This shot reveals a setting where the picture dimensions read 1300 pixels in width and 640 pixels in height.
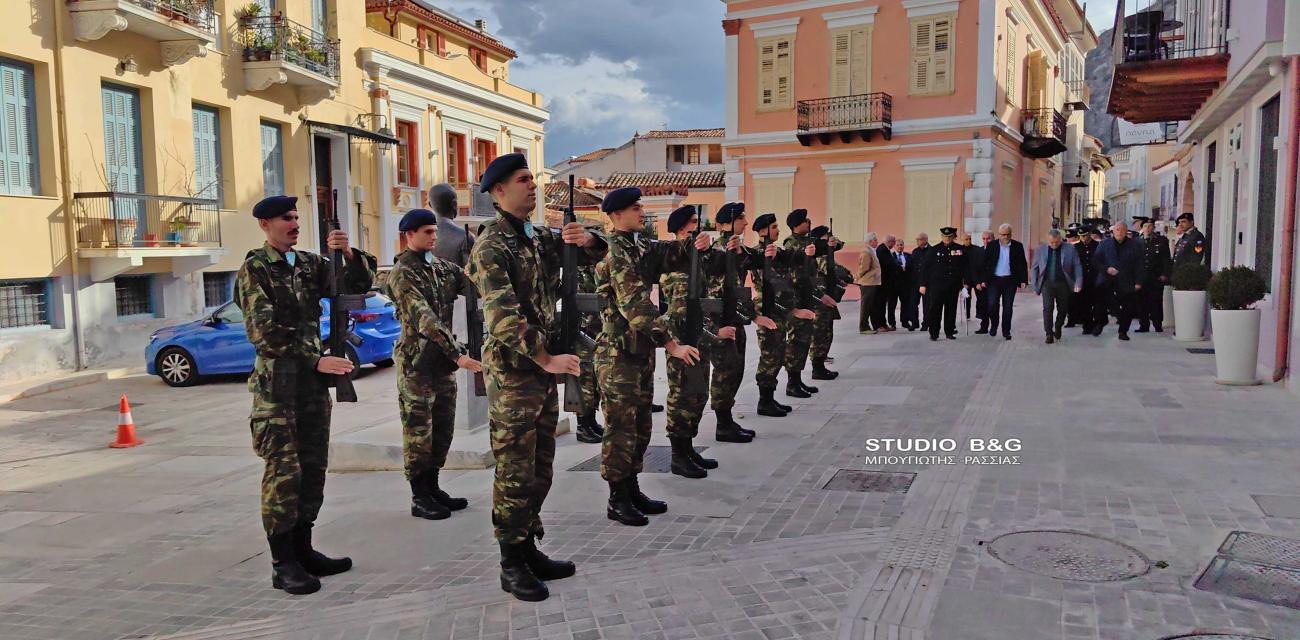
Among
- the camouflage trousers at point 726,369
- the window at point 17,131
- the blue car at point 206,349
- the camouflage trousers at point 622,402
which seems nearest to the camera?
the camouflage trousers at point 622,402

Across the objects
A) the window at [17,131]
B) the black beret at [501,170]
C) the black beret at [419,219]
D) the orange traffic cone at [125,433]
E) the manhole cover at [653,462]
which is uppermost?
the window at [17,131]

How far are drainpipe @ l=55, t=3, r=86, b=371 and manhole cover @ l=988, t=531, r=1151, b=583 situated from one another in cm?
1483

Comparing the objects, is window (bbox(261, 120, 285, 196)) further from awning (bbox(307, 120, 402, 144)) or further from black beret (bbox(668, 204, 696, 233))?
black beret (bbox(668, 204, 696, 233))

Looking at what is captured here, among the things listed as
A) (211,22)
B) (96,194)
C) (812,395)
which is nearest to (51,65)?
(96,194)

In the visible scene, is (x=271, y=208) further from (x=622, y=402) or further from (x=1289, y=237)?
(x=1289, y=237)

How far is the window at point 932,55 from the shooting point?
75.2 feet

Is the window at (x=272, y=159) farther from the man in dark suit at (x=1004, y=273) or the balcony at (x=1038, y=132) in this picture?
the balcony at (x=1038, y=132)

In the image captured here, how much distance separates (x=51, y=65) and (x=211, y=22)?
3.69 m

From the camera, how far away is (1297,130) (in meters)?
9.12

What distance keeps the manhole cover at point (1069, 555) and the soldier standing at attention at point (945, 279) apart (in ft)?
30.7

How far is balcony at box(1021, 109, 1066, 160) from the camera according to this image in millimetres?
26281

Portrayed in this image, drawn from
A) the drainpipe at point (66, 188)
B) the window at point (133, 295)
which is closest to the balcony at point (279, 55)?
the drainpipe at point (66, 188)

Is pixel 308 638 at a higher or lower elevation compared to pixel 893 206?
lower

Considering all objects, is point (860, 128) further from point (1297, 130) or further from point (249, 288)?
point (249, 288)
